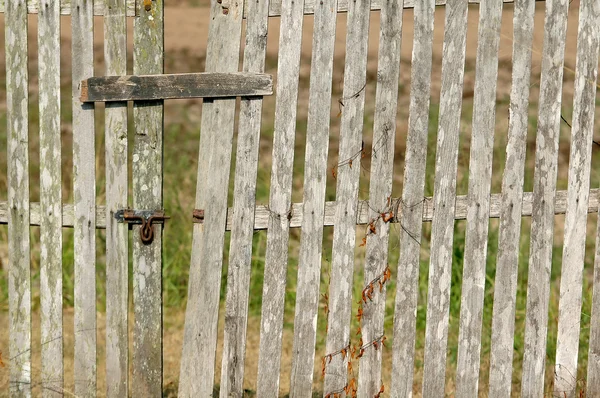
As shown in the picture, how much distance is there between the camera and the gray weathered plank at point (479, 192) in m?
3.63

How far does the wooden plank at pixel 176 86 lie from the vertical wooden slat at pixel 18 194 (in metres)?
0.35

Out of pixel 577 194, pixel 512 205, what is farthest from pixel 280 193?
pixel 577 194

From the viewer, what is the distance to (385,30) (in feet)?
11.8

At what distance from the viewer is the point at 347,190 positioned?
371 centimetres

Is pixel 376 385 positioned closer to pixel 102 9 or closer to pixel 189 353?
pixel 189 353

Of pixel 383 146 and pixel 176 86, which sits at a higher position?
pixel 176 86

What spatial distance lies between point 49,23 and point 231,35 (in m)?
0.86

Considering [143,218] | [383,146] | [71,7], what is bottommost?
[143,218]

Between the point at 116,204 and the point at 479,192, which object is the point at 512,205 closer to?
the point at 479,192

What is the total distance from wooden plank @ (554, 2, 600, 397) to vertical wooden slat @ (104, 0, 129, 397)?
2120mm

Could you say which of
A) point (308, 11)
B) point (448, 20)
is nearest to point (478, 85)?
point (448, 20)

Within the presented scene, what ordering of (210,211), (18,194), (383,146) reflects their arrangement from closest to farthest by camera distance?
(383,146) < (210,211) < (18,194)

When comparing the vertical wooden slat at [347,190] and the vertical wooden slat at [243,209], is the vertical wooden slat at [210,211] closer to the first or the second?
the vertical wooden slat at [243,209]

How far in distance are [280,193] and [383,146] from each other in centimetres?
53
